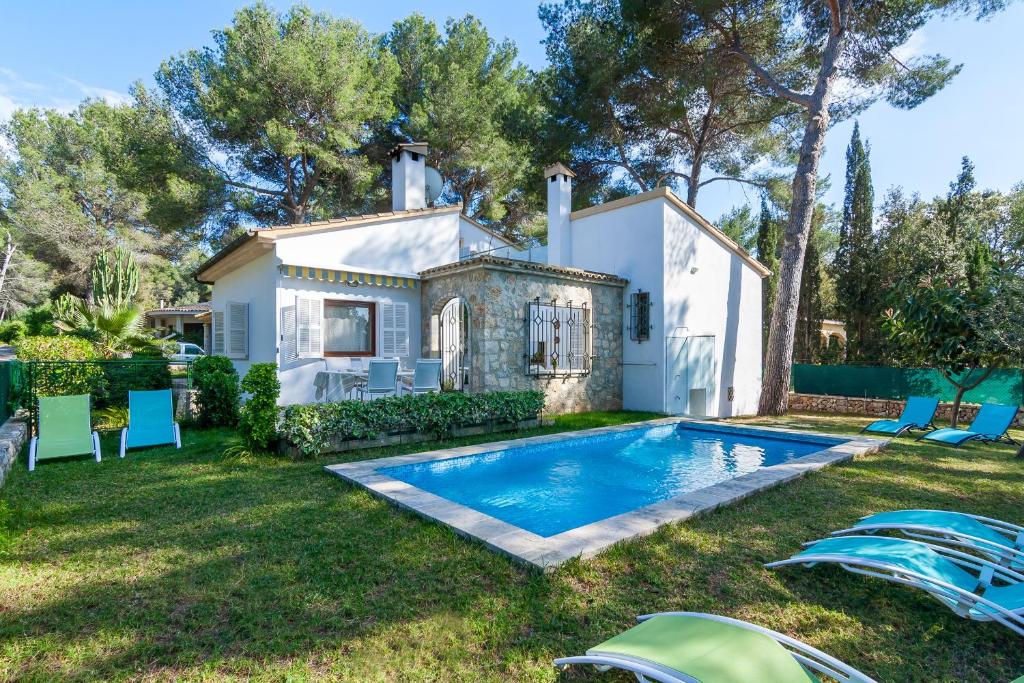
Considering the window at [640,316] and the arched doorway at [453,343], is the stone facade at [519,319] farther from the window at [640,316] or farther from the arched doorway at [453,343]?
the arched doorway at [453,343]

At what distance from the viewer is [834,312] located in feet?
83.3

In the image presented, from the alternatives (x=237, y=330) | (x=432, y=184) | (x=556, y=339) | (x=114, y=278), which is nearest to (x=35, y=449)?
(x=237, y=330)

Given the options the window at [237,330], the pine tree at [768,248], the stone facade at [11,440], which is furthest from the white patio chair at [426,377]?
the pine tree at [768,248]

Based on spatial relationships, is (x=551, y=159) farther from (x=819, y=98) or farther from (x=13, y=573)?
(x=13, y=573)

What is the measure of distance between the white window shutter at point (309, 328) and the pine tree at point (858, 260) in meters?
23.4

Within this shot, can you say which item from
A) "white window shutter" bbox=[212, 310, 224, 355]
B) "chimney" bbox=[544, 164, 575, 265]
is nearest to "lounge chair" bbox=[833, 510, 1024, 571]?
"chimney" bbox=[544, 164, 575, 265]

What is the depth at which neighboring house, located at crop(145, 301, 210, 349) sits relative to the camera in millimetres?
40219

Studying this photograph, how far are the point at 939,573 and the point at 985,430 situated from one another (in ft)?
36.7

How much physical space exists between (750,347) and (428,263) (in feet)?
43.9

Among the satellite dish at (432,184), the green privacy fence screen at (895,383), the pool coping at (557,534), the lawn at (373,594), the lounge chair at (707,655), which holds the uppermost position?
the satellite dish at (432,184)

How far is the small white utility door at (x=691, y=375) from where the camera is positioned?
16719mm

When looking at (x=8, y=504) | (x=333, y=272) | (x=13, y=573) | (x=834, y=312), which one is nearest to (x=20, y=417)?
(x=8, y=504)

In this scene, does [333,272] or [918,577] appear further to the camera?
[333,272]

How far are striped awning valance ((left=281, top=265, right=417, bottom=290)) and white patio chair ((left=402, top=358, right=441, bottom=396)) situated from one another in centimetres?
390
